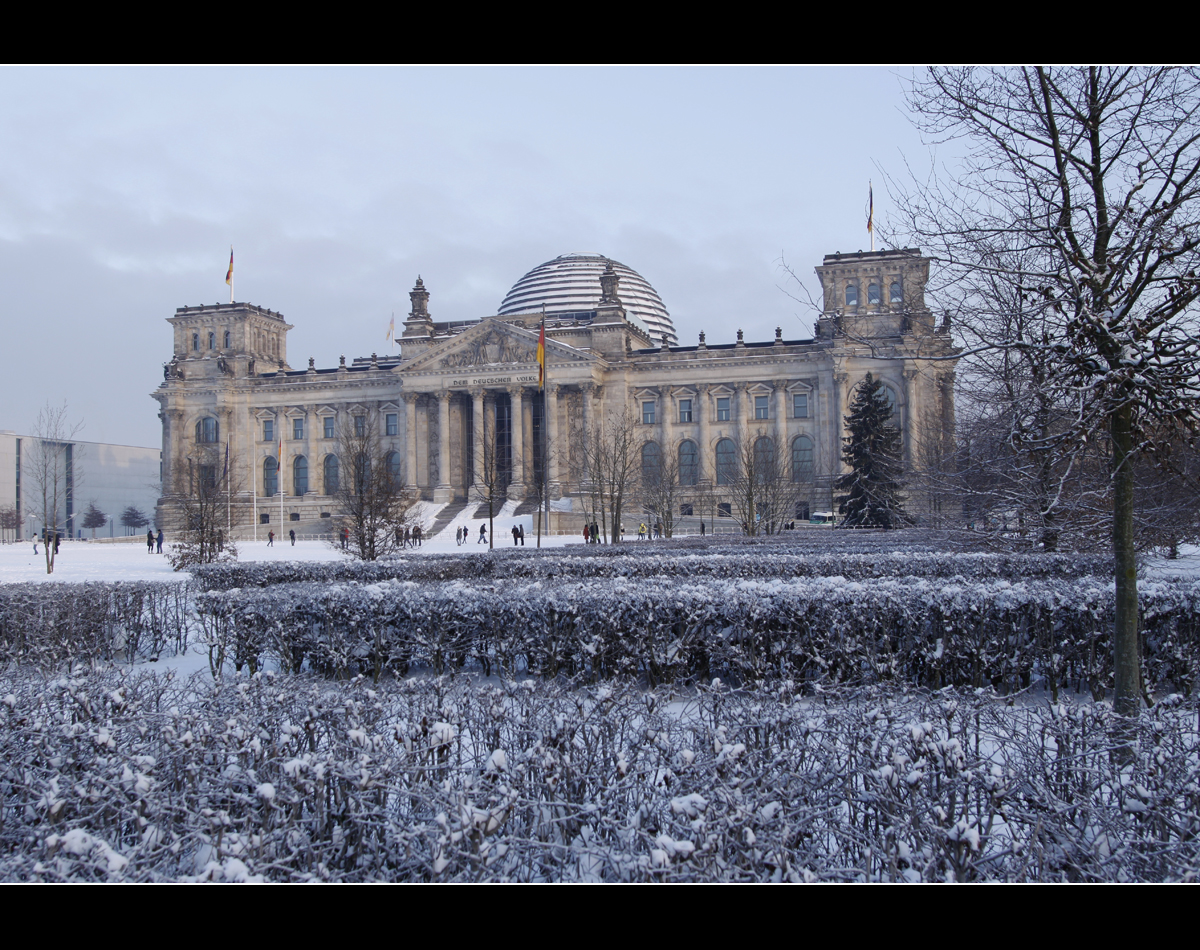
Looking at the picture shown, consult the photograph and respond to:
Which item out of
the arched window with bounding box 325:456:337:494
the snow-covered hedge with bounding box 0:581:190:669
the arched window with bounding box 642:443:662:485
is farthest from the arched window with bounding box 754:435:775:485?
the arched window with bounding box 325:456:337:494

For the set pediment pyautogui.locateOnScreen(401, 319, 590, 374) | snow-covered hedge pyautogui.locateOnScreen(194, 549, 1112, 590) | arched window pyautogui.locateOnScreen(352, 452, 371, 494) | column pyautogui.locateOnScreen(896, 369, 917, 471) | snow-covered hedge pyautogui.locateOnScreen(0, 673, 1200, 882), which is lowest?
snow-covered hedge pyautogui.locateOnScreen(0, 673, 1200, 882)

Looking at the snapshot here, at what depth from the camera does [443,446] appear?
71.6 m

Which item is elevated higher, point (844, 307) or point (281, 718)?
point (844, 307)

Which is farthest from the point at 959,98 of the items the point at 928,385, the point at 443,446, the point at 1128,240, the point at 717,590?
the point at 443,446

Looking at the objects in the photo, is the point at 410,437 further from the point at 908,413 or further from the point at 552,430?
the point at 908,413

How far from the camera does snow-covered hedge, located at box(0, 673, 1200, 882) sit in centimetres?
366

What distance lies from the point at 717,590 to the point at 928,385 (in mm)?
59557

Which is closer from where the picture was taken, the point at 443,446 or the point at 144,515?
the point at 443,446

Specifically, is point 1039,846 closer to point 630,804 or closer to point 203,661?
point 630,804

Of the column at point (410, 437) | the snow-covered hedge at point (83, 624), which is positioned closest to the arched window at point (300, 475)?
the column at point (410, 437)

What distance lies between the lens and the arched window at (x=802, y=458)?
224 ft

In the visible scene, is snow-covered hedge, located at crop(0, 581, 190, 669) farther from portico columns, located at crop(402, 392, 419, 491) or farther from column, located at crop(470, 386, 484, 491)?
portico columns, located at crop(402, 392, 419, 491)

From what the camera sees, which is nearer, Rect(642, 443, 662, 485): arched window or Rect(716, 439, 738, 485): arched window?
Rect(642, 443, 662, 485): arched window

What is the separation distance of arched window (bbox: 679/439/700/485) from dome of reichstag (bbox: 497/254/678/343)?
1705cm
